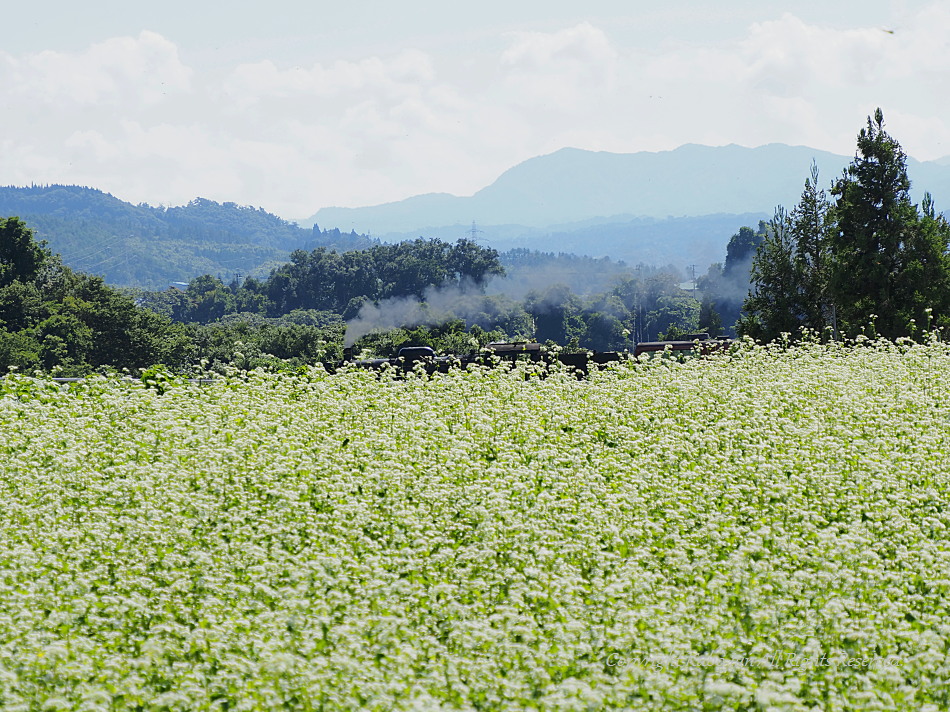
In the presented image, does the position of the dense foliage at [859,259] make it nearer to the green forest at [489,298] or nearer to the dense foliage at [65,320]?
the green forest at [489,298]

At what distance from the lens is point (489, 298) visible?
144250 mm

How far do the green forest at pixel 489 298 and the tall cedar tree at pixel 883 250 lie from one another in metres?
0.03

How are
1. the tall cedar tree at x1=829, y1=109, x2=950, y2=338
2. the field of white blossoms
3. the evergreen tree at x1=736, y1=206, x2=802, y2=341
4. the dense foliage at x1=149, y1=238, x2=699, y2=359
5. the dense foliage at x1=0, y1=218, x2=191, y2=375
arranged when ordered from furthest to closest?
the dense foliage at x1=149, y1=238, x2=699, y2=359 → the dense foliage at x1=0, y1=218, x2=191, y2=375 → the evergreen tree at x1=736, y1=206, x2=802, y2=341 → the tall cedar tree at x1=829, y1=109, x2=950, y2=338 → the field of white blossoms

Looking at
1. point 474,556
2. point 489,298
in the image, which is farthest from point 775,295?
point 489,298

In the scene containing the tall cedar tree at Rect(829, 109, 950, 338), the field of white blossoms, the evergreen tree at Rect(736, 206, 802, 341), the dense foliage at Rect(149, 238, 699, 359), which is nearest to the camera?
the field of white blossoms

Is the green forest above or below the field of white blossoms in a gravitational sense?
above

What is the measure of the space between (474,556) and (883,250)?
2056 centimetres

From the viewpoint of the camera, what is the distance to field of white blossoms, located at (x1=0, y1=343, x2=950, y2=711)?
5082 millimetres

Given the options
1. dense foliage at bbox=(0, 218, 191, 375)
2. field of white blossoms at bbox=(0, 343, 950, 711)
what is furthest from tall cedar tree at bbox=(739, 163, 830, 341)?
dense foliage at bbox=(0, 218, 191, 375)

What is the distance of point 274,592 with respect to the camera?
5.93 meters

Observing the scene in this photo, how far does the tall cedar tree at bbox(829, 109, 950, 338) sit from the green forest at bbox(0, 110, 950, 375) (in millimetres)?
34

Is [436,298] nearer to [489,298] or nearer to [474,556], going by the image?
[489,298]

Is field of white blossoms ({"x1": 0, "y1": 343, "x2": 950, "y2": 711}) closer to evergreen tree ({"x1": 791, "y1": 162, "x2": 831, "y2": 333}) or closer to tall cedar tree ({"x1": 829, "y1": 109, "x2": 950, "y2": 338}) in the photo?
tall cedar tree ({"x1": 829, "y1": 109, "x2": 950, "y2": 338})

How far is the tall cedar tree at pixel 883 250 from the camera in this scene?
2300 centimetres
